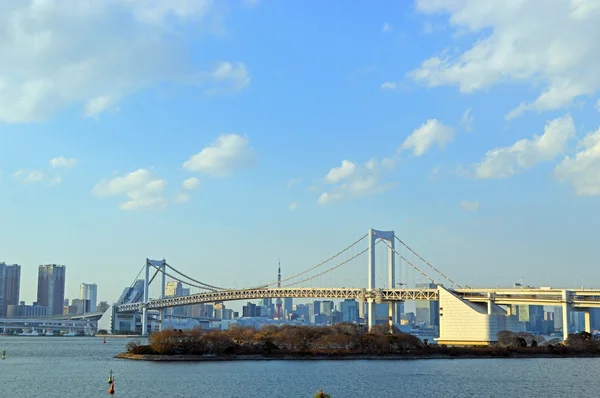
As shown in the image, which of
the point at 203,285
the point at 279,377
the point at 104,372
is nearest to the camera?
the point at 279,377

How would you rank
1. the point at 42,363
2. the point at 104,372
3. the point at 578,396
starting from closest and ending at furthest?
1. the point at 578,396
2. the point at 104,372
3. the point at 42,363

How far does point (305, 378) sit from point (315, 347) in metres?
16.9

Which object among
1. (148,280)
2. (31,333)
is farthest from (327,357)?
(31,333)

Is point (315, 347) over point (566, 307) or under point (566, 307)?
under

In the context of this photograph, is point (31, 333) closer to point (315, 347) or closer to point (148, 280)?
point (148, 280)

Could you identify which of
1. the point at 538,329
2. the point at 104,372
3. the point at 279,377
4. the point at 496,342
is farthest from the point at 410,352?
the point at 538,329

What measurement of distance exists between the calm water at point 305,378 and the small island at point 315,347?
9.12ft

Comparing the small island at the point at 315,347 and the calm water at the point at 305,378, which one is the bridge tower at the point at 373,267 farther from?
the calm water at the point at 305,378

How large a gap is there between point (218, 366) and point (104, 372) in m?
6.36

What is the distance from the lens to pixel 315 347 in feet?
174

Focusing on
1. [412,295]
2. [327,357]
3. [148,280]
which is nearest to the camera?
[327,357]

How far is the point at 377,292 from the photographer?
70812mm

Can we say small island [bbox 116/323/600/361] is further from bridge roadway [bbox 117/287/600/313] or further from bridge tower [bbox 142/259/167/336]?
bridge tower [bbox 142/259/167/336]

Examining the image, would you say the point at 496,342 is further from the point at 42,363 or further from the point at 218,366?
the point at 42,363
